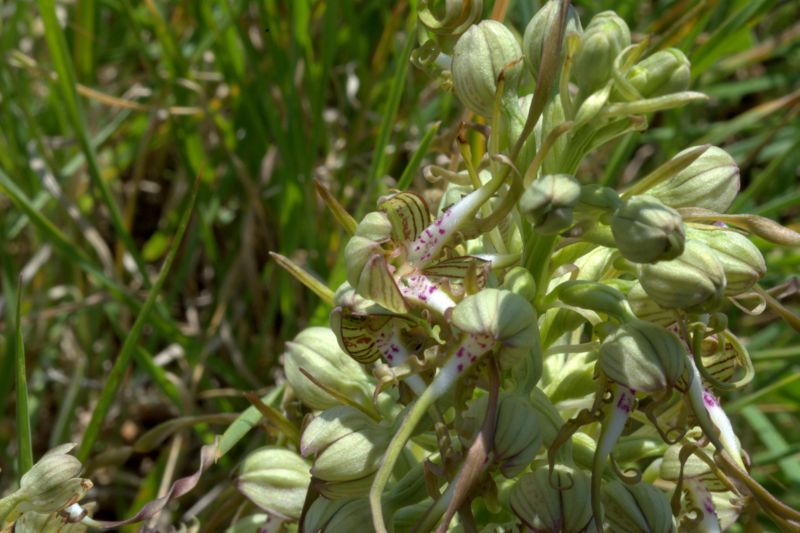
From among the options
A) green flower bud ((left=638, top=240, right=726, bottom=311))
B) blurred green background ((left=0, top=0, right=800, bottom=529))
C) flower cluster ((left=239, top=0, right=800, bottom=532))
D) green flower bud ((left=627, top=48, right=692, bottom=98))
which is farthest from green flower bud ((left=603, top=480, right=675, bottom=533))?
blurred green background ((left=0, top=0, right=800, bottom=529))

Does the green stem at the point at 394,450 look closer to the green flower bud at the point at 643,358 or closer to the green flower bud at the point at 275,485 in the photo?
the green flower bud at the point at 643,358

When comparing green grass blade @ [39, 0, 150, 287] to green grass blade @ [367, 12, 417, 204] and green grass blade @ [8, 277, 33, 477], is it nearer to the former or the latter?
green grass blade @ [367, 12, 417, 204]

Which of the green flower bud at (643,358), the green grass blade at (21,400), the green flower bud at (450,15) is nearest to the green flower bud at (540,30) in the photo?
the green flower bud at (450,15)

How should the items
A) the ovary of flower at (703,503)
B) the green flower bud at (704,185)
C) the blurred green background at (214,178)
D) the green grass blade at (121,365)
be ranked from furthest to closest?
1. the blurred green background at (214,178)
2. the green grass blade at (121,365)
3. the ovary of flower at (703,503)
4. the green flower bud at (704,185)

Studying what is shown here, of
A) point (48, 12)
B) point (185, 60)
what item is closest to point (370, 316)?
point (48, 12)

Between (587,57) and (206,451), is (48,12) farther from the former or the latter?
(587,57)
